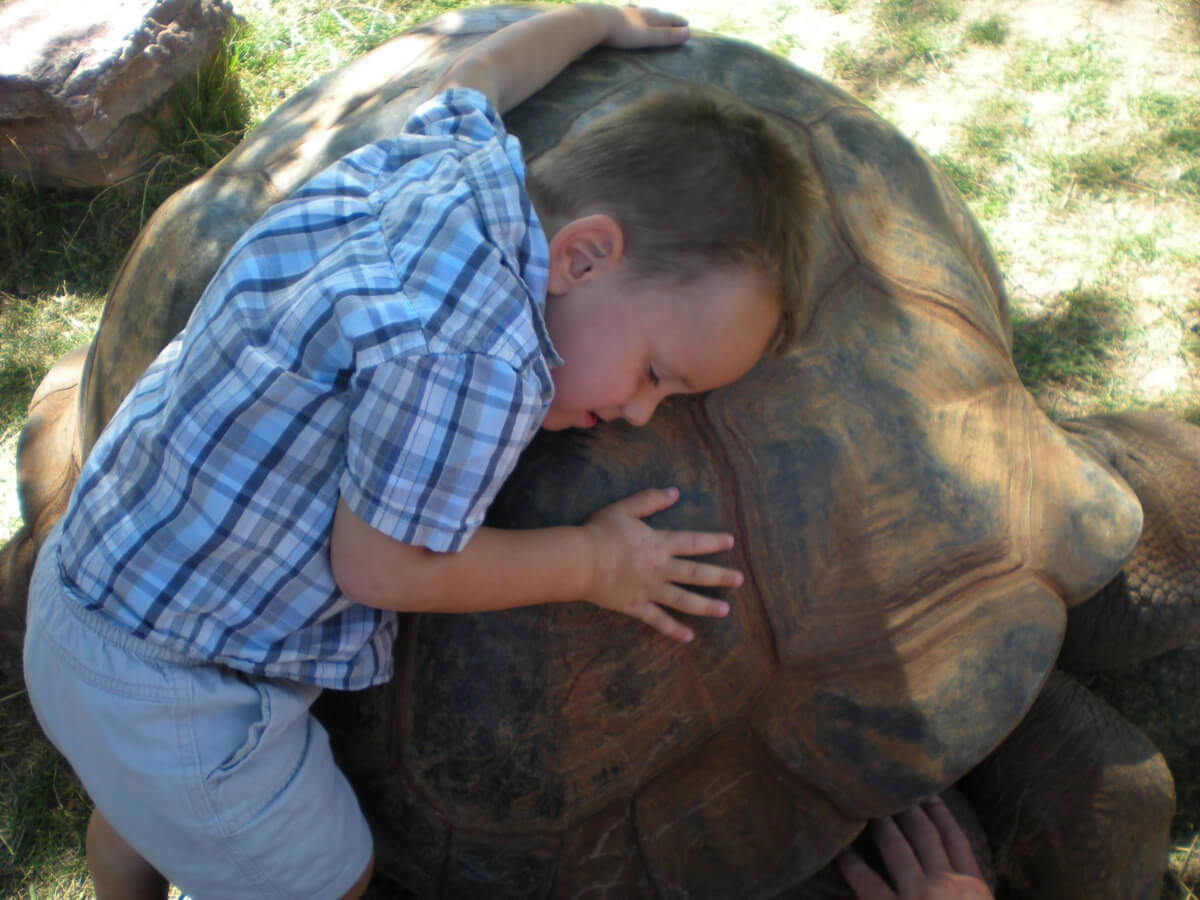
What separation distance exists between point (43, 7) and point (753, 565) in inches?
152

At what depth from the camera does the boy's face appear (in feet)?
4.77

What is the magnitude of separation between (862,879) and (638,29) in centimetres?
190

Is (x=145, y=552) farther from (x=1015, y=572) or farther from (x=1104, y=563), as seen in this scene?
(x=1104, y=563)

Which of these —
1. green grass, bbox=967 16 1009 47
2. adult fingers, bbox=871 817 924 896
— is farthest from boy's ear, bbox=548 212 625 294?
green grass, bbox=967 16 1009 47

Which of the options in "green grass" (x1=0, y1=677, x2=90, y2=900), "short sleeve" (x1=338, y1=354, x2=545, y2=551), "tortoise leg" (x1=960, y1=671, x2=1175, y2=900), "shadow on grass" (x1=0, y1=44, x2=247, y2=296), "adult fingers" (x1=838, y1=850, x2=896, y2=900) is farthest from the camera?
"shadow on grass" (x1=0, y1=44, x2=247, y2=296)

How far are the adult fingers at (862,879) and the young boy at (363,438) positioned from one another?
2.40 ft

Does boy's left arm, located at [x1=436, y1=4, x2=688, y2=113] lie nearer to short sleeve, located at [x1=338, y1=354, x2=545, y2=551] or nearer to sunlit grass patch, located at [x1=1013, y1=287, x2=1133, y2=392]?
short sleeve, located at [x1=338, y1=354, x2=545, y2=551]

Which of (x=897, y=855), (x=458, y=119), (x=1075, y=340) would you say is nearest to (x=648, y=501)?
(x=458, y=119)

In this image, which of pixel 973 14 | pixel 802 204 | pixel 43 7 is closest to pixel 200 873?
pixel 802 204

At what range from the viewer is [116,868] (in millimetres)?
2141

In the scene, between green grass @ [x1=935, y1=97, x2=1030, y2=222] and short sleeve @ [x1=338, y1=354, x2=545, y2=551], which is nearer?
short sleeve @ [x1=338, y1=354, x2=545, y2=551]

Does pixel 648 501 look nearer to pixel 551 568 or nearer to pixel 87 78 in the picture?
pixel 551 568

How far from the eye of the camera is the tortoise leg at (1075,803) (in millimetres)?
2303

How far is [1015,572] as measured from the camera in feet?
6.40
